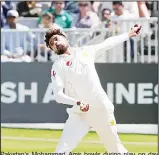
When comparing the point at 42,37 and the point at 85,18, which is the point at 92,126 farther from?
the point at 85,18

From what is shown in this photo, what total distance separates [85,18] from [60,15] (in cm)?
49

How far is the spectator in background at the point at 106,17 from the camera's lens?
13297mm

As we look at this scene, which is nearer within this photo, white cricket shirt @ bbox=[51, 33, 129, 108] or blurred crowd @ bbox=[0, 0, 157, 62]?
white cricket shirt @ bbox=[51, 33, 129, 108]

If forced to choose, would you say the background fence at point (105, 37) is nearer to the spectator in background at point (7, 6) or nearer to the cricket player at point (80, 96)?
the spectator in background at point (7, 6)

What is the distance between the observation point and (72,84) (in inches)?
320

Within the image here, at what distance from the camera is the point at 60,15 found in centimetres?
1370

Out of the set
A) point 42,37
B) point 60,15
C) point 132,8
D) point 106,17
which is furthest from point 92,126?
point 132,8

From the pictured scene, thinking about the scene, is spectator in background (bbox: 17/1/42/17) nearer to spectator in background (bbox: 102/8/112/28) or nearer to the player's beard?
spectator in background (bbox: 102/8/112/28)

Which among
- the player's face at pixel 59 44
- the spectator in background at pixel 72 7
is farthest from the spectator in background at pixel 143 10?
the player's face at pixel 59 44

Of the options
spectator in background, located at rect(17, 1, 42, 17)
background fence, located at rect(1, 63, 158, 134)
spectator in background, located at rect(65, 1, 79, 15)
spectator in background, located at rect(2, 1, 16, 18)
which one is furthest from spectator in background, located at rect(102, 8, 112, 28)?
spectator in background, located at rect(2, 1, 16, 18)

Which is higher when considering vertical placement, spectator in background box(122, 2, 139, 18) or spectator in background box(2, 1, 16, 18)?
spectator in background box(2, 1, 16, 18)

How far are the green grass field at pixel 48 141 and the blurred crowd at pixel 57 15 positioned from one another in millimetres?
1345

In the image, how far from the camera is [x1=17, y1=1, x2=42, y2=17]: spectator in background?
13.9 meters

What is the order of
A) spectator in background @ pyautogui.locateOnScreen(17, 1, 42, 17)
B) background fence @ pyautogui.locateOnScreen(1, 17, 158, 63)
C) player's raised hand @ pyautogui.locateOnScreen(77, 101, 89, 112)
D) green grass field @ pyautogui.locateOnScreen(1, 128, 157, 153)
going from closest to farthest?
player's raised hand @ pyautogui.locateOnScreen(77, 101, 89, 112) → green grass field @ pyautogui.locateOnScreen(1, 128, 157, 153) → background fence @ pyautogui.locateOnScreen(1, 17, 158, 63) → spectator in background @ pyautogui.locateOnScreen(17, 1, 42, 17)
